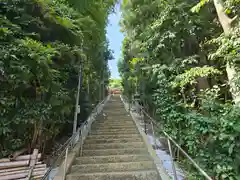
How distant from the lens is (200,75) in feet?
11.2

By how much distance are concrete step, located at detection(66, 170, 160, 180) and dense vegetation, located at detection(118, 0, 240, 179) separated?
82 centimetres

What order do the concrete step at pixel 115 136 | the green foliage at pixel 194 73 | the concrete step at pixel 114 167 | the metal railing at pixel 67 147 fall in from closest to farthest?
the metal railing at pixel 67 147 < the concrete step at pixel 114 167 < the green foliage at pixel 194 73 < the concrete step at pixel 115 136

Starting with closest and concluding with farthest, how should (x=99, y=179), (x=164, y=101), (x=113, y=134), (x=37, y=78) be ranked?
(x=99, y=179), (x=37, y=78), (x=164, y=101), (x=113, y=134)

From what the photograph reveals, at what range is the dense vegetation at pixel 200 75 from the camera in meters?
2.35

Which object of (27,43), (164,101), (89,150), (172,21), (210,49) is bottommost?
(89,150)

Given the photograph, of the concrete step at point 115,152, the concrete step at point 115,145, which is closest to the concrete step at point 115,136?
the concrete step at point 115,145

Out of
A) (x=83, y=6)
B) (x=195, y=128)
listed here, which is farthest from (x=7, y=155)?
(x=83, y=6)

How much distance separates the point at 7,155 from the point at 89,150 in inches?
57.3

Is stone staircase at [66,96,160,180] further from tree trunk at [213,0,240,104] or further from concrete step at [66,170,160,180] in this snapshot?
tree trunk at [213,0,240,104]

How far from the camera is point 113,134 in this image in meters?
4.14

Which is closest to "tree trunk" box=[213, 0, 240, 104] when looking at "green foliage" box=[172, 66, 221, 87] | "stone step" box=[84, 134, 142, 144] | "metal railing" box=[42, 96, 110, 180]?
"green foliage" box=[172, 66, 221, 87]

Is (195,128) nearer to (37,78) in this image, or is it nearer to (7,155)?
(37,78)

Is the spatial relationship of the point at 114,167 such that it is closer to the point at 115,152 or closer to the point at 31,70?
the point at 115,152

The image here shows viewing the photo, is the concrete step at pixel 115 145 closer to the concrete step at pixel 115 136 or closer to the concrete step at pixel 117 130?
the concrete step at pixel 115 136
